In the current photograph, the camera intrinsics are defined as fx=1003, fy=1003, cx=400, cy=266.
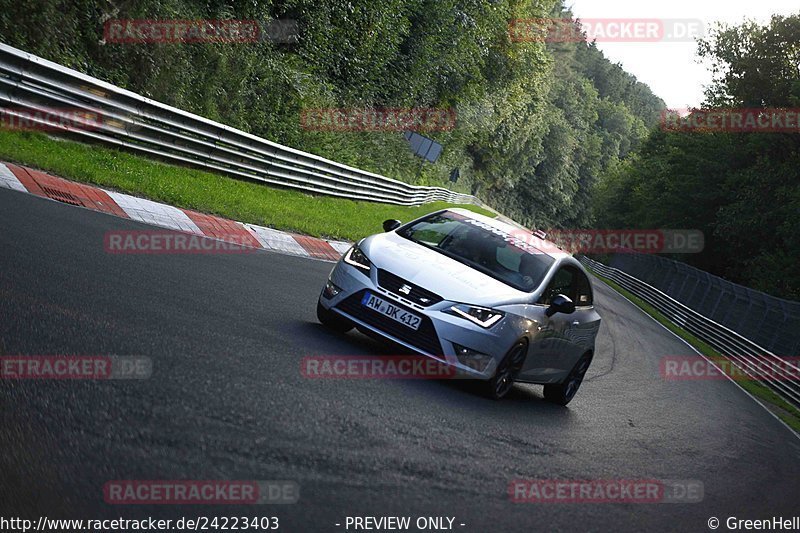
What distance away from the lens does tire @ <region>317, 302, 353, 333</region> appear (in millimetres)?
9177

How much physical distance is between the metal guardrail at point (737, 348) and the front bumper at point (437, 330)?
46.3 feet

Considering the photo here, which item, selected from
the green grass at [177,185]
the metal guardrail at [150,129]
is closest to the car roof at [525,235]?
the green grass at [177,185]

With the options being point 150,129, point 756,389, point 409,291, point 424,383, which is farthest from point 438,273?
point 756,389

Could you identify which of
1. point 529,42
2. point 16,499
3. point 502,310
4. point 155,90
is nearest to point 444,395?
point 502,310

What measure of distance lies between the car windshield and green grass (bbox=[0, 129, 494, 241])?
592 centimetres

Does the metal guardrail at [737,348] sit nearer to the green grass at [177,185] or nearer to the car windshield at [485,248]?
the green grass at [177,185]

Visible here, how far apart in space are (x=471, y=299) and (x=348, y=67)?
2673 cm

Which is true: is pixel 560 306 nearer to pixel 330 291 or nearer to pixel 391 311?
pixel 391 311

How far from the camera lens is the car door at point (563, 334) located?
30.9 feet

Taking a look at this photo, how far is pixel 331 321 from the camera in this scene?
9.49m

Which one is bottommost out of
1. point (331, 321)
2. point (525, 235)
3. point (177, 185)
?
point (331, 321)

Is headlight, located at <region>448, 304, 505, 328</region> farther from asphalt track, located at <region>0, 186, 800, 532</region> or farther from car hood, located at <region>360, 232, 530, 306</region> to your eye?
asphalt track, located at <region>0, 186, 800, 532</region>

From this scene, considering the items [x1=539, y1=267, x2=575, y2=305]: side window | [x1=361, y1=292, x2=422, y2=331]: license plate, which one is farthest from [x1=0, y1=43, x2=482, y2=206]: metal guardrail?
[x1=539, y1=267, x2=575, y2=305]: side window

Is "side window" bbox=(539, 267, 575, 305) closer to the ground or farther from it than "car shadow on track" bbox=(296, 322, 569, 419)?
farther from it
